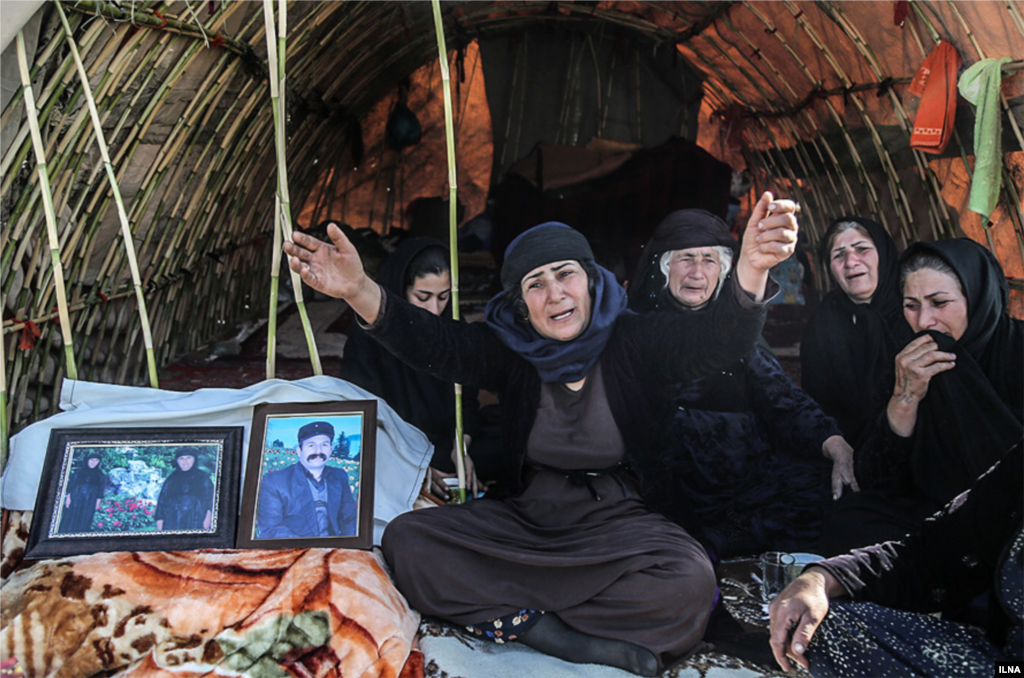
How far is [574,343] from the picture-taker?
Result: 6.27ft

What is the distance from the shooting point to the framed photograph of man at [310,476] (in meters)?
1.91

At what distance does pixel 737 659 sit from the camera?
1708 millimetres

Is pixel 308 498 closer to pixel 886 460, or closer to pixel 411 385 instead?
pixel 411 385

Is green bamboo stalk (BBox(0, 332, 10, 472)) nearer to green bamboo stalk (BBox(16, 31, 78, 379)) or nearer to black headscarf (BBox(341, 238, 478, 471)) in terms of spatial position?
green bamboo stalk (BBox(16, 31, 78, 379))

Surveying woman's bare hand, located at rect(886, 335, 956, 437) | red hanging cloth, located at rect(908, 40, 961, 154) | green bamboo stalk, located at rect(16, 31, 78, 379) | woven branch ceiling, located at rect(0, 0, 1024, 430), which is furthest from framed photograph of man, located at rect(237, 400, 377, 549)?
red hanging cloth, located at rect(908, 40, 961, 154)

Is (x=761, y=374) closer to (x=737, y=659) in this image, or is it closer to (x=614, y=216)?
(x=737, y=659)

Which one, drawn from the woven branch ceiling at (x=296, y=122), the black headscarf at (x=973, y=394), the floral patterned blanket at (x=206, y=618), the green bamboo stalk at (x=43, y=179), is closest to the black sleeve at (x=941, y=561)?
the black headscarf at (x=973, y=394)

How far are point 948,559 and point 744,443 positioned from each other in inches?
37.7

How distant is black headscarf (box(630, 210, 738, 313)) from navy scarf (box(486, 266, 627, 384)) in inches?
22.7

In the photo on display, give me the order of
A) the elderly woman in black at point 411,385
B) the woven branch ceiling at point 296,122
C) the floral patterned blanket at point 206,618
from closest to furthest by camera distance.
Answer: the floral patterned blanket at point 206,618, the woven branch ceiling at point 296,122, the elderly woman in black at point 411,385

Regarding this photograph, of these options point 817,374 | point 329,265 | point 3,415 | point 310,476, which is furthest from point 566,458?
point 3,415

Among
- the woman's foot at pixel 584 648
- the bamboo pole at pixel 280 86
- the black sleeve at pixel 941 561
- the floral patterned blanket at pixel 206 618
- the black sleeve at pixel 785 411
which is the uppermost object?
the bamboo pole at pixel 280 86

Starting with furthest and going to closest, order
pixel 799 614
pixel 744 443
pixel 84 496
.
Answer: pixel 744 443
pixel 84 496
pixel 799 614

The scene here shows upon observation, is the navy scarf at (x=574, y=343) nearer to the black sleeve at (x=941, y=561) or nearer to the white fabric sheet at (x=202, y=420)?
the white fabric sheet at (x=202, y=420)
